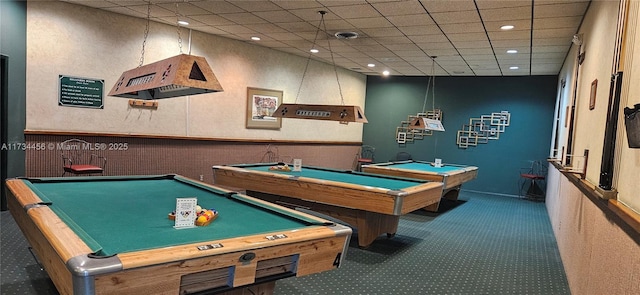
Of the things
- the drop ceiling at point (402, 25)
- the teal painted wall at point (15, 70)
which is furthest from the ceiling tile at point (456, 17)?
the teal painted wall at point (15, 70)

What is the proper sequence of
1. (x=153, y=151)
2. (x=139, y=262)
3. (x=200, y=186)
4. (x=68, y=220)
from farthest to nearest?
(x=153, y=151) → (x=200, y=186) → (x=68, y=220) → (x=139, y=262)

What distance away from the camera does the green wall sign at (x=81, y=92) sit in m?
4.99

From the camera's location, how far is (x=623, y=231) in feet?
5.49

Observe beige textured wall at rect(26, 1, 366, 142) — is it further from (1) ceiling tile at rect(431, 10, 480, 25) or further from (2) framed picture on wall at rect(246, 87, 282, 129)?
(1) ceiling tile at rect(431, 10, 480, 25)

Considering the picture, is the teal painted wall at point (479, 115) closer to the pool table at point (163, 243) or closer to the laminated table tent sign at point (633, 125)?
the pool table at point (163, 243)

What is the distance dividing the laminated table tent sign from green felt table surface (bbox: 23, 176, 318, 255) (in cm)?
148

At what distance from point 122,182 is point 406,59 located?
18.5 ft

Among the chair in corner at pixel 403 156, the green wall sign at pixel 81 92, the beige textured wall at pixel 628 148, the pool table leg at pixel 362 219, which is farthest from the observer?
the chair in corner at pixel 403 156

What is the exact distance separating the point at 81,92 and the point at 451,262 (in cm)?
492

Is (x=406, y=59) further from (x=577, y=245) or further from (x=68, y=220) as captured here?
(x=68, y=220)

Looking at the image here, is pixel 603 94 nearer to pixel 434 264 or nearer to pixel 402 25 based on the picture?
pixel 434 264

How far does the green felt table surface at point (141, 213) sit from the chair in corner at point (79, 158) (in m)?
1.69

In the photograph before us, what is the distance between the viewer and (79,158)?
520 cm

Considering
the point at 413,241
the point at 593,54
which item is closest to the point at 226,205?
the point at 413,241
